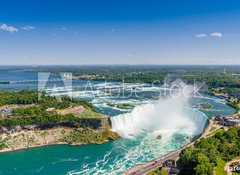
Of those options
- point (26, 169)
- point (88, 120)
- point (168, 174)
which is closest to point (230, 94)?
point (88, 120)

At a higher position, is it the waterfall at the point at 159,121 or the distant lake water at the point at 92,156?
the waterfall at the point at 159,121

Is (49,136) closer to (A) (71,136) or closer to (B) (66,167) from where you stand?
(A) (71,136)

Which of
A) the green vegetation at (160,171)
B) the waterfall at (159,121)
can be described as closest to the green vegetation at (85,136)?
the waterfall at (159,121)

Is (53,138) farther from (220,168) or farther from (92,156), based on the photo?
(220,168)
